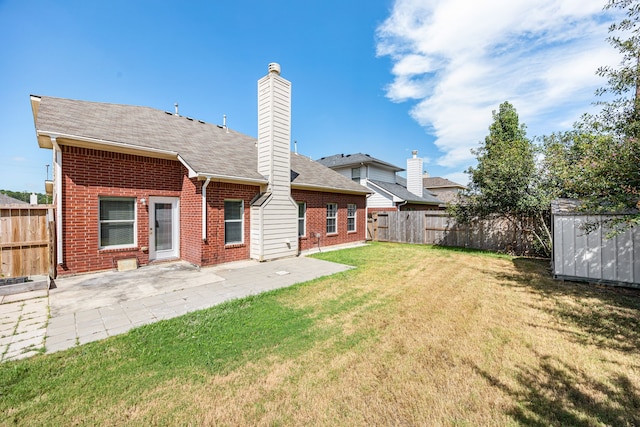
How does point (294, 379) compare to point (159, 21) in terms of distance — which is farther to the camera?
point (159, 21)

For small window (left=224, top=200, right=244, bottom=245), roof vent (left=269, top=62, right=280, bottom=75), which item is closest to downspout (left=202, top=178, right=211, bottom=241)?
small window (left=224, top=200, right=244, bottom=245)

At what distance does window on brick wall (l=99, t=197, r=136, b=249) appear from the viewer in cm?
729

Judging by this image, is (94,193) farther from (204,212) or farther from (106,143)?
(204,212)

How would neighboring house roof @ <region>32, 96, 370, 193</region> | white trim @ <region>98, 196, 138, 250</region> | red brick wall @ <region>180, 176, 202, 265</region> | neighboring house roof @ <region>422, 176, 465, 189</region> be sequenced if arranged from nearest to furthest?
neighboring house roof @ <region>32, 96, 370, 193</region> → white trim @ <region>98, 196, 138, 250</region> → red brick wall @ <region>180, 176, 202, 265</region> → neighboring house roof @ <region>422, 176, 465, 189</region>

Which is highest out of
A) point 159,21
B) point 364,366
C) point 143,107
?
point 159,21

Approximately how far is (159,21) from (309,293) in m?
10.1

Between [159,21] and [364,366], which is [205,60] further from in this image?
[364,366]

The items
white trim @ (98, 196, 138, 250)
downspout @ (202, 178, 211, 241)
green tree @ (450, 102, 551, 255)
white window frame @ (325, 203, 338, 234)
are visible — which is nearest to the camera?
white trim @ (98, 196, 138, 250)

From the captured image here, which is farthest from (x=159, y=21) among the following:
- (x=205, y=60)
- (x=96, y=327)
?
(x=96, y=327)

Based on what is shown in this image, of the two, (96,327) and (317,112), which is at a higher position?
(317,112)

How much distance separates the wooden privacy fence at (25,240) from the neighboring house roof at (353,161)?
1627 centimetres

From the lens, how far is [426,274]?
748cm

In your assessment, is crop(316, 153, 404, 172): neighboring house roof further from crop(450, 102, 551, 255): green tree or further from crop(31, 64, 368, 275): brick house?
crop(31, 64, 368, 275): brick house

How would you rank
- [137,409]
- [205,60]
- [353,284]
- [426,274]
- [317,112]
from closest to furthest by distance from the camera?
[137,409] < [353,284] < [426,274] < [205,60] < [317,112]
